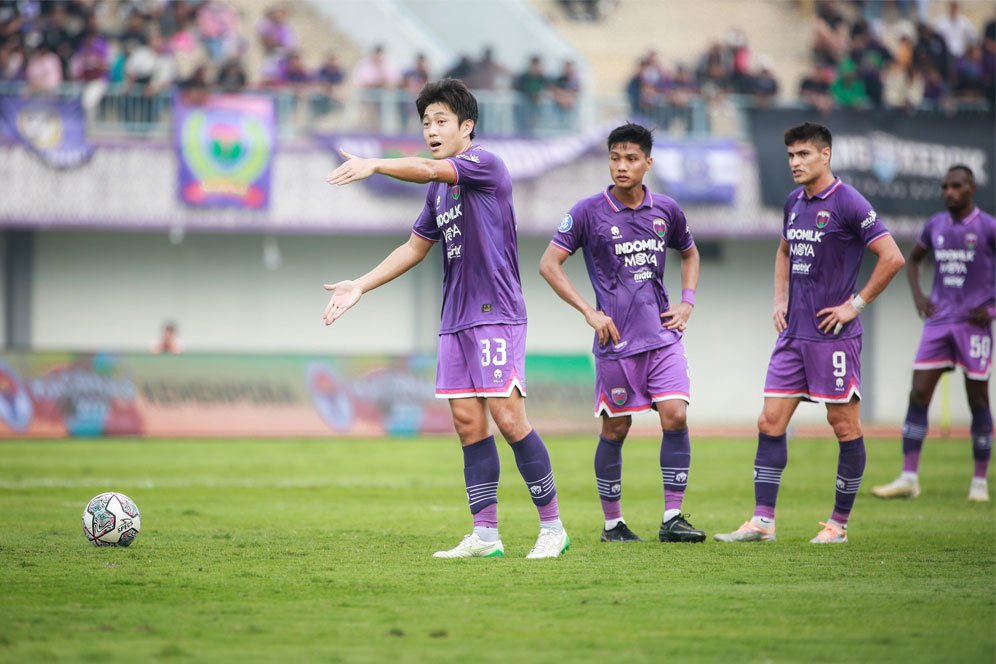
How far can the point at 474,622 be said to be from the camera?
229 inches

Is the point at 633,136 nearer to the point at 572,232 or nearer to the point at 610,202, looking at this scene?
the point at 610,202

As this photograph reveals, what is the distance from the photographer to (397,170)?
22.3ft

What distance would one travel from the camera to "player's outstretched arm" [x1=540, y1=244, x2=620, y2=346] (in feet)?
27.7

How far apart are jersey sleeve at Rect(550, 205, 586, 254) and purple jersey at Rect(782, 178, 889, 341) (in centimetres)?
146

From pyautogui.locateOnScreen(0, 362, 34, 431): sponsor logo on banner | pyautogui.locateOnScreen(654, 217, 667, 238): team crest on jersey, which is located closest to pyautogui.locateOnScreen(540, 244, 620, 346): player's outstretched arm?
pyautogui.locateOnScreen(654, 217, 667, 238): team crest on jersey

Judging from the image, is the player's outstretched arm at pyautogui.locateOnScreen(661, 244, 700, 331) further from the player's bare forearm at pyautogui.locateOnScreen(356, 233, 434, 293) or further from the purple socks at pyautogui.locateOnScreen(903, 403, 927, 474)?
the purple socks at pyautogui.locateOnScreen(903, 403, 927, 474)

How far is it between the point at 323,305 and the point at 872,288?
2141 cm

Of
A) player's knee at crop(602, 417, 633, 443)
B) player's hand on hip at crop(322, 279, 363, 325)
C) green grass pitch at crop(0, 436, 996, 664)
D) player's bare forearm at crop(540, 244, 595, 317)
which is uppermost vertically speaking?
player's bare forearm at crop(540, 244, 595, 317)

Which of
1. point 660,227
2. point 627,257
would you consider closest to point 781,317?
point 660,227

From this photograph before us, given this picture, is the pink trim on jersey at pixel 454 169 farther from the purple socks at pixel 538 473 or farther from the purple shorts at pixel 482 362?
the purple socks at pixel 538 473

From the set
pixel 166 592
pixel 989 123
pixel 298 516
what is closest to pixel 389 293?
pixel 989 123

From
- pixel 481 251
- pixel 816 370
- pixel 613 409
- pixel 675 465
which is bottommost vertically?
pixel 675 465

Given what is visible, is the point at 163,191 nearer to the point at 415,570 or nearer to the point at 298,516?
the point at 298,516

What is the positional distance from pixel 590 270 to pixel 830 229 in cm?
158
